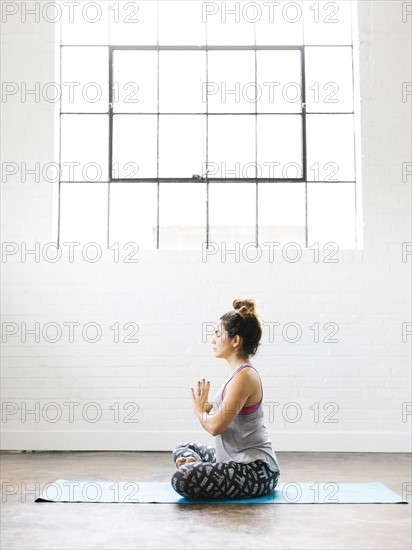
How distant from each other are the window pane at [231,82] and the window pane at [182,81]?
76 mm

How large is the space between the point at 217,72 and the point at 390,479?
10.5ft

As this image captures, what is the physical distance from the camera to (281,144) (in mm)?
5527

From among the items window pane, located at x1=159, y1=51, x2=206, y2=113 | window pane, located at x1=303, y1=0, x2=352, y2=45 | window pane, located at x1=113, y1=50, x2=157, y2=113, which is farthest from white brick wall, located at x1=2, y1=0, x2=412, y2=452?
window pane, located at x1=159, y1=51, x2=206, y2=113

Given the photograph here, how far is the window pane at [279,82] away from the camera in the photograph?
5.54m

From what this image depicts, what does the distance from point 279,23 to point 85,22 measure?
1.48 meters

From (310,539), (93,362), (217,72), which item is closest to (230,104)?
(217,72)

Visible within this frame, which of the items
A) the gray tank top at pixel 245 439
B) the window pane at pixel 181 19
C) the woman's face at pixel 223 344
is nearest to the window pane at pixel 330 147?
the window pane at pixel 181 19

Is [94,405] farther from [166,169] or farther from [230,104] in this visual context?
[230,104]

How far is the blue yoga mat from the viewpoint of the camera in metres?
3.33

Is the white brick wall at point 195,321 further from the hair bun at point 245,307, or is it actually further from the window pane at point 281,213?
the hair bun at point 245,307

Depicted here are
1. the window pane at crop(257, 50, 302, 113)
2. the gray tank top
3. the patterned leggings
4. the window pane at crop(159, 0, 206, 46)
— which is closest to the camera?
the patterned leggings

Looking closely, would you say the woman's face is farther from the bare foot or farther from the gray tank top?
the bare foot

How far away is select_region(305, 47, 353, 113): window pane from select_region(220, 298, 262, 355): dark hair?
2.57m

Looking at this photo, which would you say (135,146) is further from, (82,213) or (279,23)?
(279,23)
